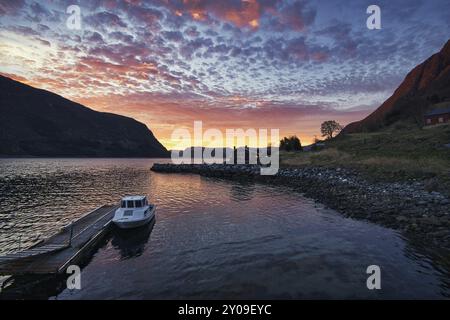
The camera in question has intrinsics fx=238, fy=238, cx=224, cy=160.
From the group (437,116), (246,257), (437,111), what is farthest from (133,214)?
(437,111)

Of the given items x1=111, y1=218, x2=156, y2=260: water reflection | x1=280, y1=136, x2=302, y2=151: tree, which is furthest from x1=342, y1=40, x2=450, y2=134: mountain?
x1=111, y1=218, x2=156, y2=260: water reflection

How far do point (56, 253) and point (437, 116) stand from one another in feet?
374

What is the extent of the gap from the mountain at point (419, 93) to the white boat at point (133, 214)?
100894 mm

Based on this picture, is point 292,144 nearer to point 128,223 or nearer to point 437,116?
point 437,116

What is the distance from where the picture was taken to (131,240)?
Answer: 78.9 ft

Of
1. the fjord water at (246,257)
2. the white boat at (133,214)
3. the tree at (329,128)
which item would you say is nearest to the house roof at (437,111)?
the tree at (329,128)

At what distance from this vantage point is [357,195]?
116ft

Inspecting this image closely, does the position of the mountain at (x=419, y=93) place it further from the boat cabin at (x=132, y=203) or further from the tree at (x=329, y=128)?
the boat cabin at (x=132, y=203)

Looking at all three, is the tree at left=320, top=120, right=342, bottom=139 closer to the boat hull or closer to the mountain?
the mountain

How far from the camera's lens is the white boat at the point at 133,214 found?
1040 inches

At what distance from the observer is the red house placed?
82.6 metres

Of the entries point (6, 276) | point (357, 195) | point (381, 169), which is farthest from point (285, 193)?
point (6, 276)
